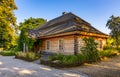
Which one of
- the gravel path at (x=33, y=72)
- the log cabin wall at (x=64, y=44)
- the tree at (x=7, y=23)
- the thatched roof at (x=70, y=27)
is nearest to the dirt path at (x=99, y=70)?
the gravel path at (x=33, y=72)

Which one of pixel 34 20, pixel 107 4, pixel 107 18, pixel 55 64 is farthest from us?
pixel 34 20

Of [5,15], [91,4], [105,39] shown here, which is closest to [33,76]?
[91,4]

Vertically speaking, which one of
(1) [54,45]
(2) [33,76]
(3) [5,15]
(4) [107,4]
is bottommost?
(2) [33,76]

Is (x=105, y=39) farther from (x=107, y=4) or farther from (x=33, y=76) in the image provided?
(x=33, y=76)

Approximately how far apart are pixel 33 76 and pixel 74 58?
499cm

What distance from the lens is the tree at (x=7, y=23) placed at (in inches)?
1195

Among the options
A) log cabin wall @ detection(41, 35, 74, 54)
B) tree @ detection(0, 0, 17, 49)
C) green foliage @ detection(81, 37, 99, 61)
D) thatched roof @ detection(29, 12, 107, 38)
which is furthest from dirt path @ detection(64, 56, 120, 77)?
tree @ detection(0, 0, 17, 49)

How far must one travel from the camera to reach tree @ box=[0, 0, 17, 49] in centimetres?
3034

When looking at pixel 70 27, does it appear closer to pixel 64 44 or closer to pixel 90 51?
pixel 64 44

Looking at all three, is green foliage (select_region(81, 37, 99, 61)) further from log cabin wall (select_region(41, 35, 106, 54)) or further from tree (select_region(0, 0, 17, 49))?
tree (select_region(0, 0, 17, 49))

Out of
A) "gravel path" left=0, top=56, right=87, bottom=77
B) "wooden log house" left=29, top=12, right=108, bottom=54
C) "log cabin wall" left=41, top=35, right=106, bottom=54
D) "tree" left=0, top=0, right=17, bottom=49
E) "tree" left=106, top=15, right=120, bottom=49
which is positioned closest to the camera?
"gravel path" left=0, top=56, right=87, bottom=77

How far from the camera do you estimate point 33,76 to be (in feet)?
30.5

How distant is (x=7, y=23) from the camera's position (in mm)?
30406

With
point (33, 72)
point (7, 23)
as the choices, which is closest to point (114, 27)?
point (33, 72)
